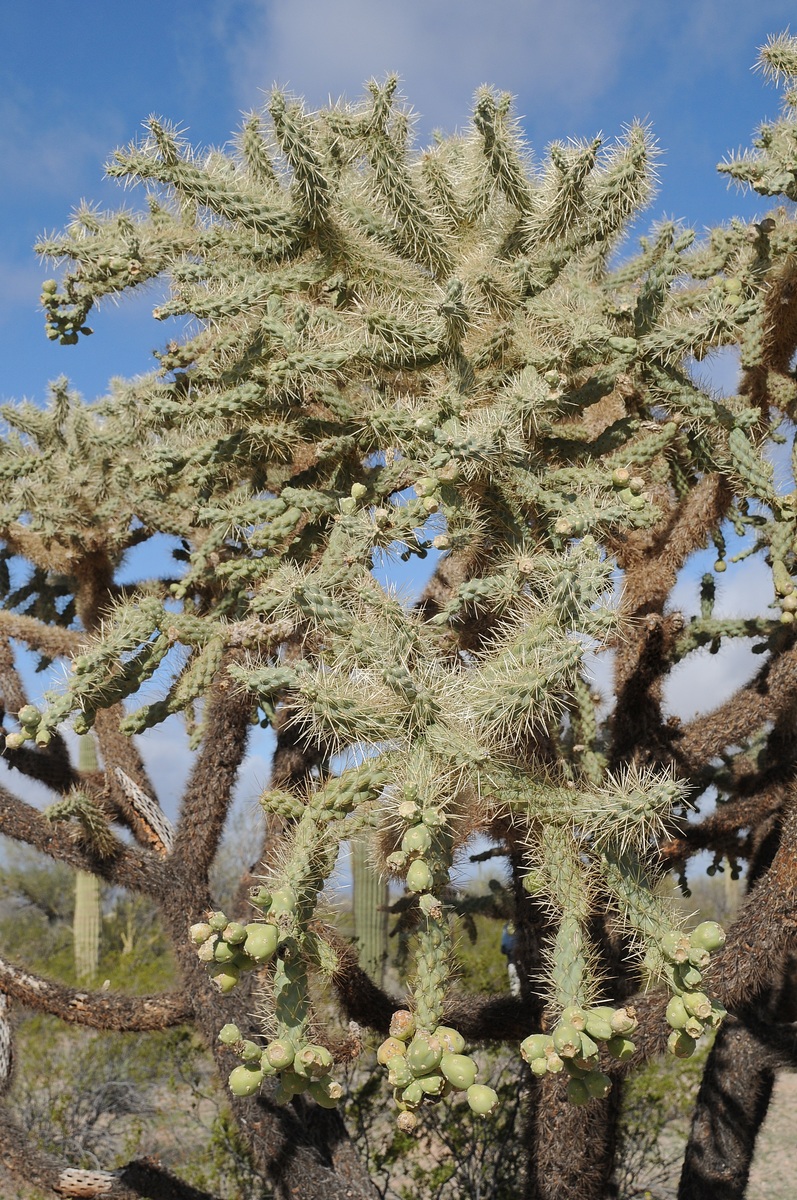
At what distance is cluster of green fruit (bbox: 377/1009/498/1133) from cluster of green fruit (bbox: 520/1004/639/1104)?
10 centimetres

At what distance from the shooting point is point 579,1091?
1.72 m

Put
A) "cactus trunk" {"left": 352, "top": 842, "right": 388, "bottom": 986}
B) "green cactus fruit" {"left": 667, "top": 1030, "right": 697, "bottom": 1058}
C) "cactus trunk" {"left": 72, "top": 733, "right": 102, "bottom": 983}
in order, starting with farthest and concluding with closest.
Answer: "cactus trunk" {"left": 72, "top": 733, "right": 102, "bottom": 983}, "cactus trunk" {"left": 352, "top": 842, "right": 388, "bottom": 986}, "green cactus fruit" {"left": 667, "top": 1030, "right": 697, "bottom": 1058}

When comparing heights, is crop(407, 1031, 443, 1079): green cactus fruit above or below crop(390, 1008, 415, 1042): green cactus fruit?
below

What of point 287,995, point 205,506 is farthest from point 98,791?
point 287,995

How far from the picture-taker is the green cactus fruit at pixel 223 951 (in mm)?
1616

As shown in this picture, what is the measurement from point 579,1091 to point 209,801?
7.01ft

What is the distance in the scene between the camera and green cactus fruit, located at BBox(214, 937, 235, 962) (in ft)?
5.30

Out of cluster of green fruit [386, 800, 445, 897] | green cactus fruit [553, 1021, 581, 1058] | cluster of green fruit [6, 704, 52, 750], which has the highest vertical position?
cluster of green fruit [6, 704, 52, 750]

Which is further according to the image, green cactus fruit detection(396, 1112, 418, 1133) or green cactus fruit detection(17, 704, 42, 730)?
green cactus fruit detection(17, 704, 42, 730)

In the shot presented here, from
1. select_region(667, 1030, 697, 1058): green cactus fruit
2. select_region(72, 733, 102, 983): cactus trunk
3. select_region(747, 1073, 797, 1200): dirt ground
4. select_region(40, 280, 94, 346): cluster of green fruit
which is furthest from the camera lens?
select_region(72, 733, 102, 983): cactus trunk

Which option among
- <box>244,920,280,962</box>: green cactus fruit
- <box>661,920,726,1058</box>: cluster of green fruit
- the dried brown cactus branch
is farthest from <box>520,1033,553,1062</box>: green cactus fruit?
the dried brown cactus branch

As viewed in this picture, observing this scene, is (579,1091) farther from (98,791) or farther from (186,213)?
(98,791)

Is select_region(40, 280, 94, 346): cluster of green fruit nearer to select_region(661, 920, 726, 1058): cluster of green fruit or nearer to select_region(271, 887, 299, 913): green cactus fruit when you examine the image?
select_region(271, 887, 299, 913): green cactus fruit

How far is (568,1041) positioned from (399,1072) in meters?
0.28
